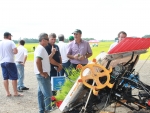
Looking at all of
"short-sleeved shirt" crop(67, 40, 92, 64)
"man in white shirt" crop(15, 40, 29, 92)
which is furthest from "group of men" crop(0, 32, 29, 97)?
"short-sleeved shirt" crop(67, 40, 92, 64)

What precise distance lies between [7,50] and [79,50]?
230 cm

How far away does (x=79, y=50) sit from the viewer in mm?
7195

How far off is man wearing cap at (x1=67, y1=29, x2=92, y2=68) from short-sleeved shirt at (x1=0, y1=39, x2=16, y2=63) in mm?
1921

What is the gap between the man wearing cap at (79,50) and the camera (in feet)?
23.1

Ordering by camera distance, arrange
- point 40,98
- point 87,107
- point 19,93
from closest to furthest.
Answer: point 87,107 → point 40,98 → point 19,93

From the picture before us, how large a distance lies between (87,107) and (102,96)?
0.25 metres

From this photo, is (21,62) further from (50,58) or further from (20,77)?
(50,58)

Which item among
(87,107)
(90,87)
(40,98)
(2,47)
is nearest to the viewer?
(90,87)

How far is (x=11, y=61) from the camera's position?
8.12 meters

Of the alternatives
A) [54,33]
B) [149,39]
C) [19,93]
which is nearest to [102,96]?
[149,39]

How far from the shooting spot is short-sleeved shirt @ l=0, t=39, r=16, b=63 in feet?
26.3

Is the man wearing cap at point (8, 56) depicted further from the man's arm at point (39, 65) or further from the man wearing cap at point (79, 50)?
the man's arm at point (39, 65)

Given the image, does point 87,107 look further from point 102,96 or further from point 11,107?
point 11,107

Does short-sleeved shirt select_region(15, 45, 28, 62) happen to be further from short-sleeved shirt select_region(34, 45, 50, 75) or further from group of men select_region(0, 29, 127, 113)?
short-sleeved shirt select_region(34, 45, 50, 75)
